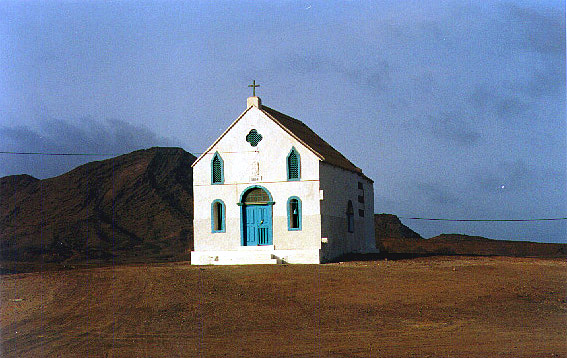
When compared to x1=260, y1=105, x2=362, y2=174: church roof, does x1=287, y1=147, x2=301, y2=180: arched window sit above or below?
below

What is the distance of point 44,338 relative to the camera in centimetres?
1697

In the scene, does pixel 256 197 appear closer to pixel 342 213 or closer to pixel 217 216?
pixel 217 216

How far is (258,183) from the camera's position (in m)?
32.0

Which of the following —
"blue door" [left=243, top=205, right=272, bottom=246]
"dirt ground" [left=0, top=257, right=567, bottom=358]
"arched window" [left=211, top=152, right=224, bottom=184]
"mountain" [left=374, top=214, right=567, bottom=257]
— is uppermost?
"arched window" [left=211, top=152, right=224, bottom=184]

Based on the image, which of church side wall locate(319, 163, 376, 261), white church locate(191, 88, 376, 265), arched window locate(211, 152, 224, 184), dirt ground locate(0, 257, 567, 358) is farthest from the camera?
arched window locate(211, 152, 224, 184)

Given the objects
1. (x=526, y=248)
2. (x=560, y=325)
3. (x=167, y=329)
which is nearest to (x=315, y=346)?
(x=167, y=329)

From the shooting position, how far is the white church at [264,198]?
31141mm

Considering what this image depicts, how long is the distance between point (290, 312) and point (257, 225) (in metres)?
13.0

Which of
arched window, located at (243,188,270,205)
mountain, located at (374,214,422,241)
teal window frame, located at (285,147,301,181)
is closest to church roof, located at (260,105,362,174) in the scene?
teal window frame, located at (285,147,301,181)

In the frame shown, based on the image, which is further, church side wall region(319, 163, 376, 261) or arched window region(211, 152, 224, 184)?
arched window region(211, 152, 224, 184)

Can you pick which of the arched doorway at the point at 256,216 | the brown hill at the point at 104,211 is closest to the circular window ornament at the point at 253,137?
the arched doorway at the point at 256,216

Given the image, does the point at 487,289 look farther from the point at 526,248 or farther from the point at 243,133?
the point at 526,248

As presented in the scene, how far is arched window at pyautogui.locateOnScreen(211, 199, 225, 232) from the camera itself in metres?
32.6

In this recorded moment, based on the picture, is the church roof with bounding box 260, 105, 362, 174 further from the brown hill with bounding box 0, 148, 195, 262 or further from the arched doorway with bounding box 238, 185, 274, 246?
the brown hill with bounding box 0, 148, 195, 262
